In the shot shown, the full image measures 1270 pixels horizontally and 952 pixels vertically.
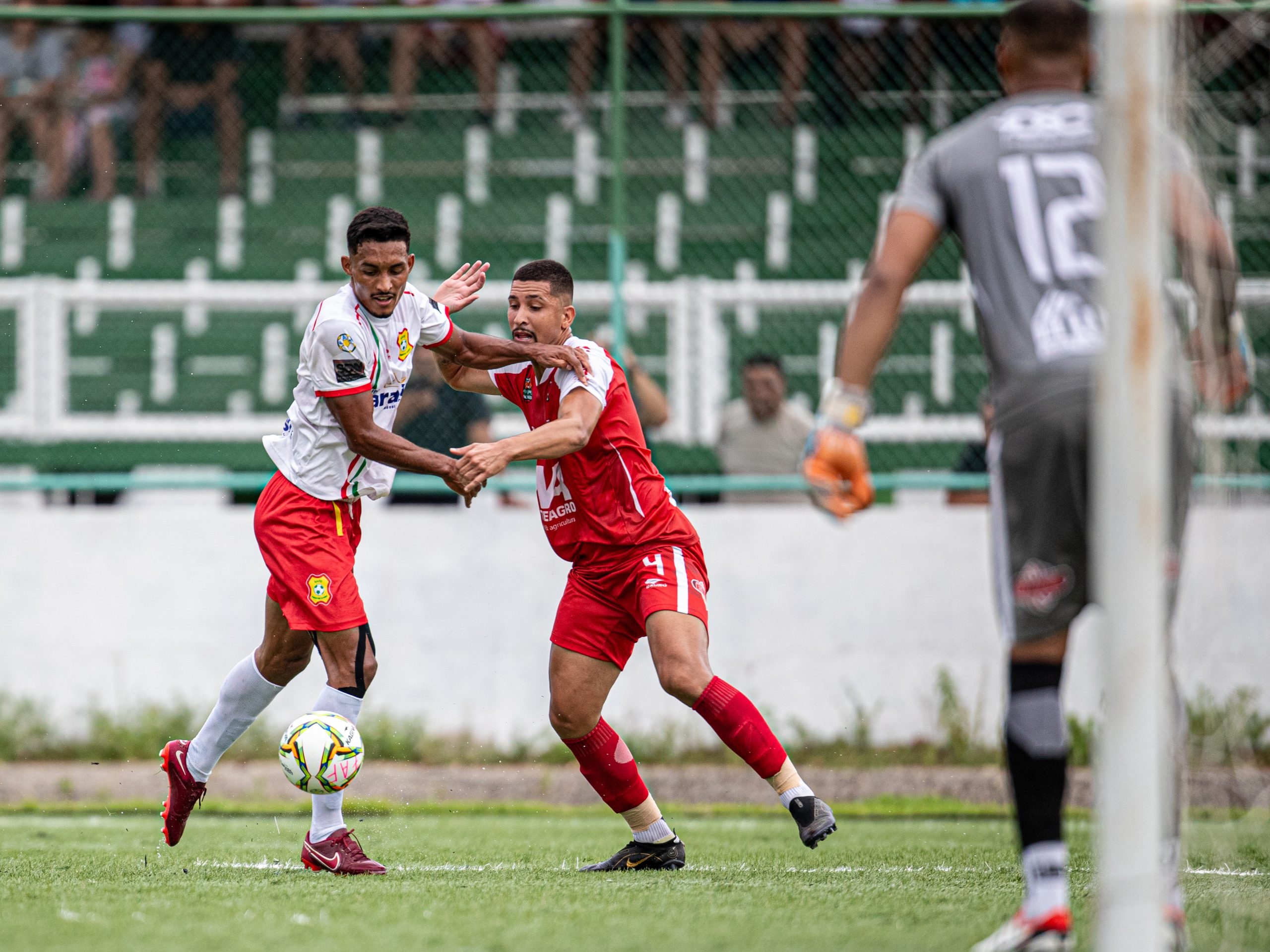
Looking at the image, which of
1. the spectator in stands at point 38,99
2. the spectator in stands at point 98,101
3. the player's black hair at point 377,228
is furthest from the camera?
the spectator in stands at point 38,99

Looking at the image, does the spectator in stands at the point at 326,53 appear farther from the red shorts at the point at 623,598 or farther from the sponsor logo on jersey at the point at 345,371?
the red shorts at the point at 623,598

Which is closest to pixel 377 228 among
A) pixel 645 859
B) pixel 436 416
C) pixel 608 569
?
pixel 608 569

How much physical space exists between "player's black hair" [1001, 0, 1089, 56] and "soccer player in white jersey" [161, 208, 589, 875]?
2351mm

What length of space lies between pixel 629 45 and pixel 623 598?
5.31 metres

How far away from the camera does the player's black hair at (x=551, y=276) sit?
225 inches

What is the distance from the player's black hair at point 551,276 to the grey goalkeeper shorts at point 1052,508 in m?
2.69

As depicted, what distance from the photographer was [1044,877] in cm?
329

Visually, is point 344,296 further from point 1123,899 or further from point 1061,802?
point 1123,899

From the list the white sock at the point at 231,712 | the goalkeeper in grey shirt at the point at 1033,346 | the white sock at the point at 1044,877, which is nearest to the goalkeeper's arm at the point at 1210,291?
the goalkeeper in grey shirt at the point at 1033,346

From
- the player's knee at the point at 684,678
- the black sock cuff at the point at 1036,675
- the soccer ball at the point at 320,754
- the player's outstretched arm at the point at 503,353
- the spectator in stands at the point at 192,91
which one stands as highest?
the spectator in stands at the point at 192,91

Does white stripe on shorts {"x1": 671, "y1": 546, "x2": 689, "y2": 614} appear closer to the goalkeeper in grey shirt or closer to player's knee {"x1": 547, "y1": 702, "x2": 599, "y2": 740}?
player's knee {"x1": 547, "y1": 702, "x2": 599, "y2": 740}

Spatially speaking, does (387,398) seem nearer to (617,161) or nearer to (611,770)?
(611,770)

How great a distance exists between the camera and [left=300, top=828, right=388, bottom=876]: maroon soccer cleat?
5.29 meters

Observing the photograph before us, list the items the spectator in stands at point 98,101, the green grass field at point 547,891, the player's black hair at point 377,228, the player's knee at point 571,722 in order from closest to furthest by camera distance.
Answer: the green grass field at point 547,891, the player's black hair at point 377,228, the player's knee at point 571,722, the spectator in stands at point 98,101
